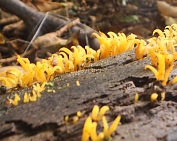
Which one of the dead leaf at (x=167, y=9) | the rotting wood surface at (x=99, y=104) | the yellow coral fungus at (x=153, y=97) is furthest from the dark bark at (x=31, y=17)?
the yellow coral fungus at (x=153, y=97)

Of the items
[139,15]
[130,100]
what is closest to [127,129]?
[130,100]

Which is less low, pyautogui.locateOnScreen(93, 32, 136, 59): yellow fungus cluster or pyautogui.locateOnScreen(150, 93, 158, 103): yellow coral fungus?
pyautogui.locateOnScreen(93, 32, 136, 59): yellow fungus cluster

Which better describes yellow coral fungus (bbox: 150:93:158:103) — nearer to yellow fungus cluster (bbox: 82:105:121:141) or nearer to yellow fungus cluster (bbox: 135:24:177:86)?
yellow fungus cluster (bbox: 135:24:177:86)

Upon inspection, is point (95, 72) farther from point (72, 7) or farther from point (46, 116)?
point (72, 7)

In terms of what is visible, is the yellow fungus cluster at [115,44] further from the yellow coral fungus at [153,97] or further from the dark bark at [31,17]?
the dark bark at [31,17]

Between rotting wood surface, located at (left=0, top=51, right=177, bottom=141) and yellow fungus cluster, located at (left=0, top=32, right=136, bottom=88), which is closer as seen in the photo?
rotting wood surface, located at (left=0, top=51, right=177, bottom=141)

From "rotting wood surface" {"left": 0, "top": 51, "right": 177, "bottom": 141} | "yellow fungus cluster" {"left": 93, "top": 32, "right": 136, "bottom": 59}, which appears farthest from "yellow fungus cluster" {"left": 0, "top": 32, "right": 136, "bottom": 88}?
"rotting wood surface" {"left": 0, "top": 51, "right": 177, "bottom": 141}

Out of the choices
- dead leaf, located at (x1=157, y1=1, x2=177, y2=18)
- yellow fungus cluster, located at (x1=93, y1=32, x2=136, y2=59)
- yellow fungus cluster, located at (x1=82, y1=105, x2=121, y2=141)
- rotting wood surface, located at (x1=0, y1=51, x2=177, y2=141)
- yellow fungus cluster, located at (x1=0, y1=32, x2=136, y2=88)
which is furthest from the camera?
dead leaf, located at (x1=157, y1=1, x2=177, y2=18)
